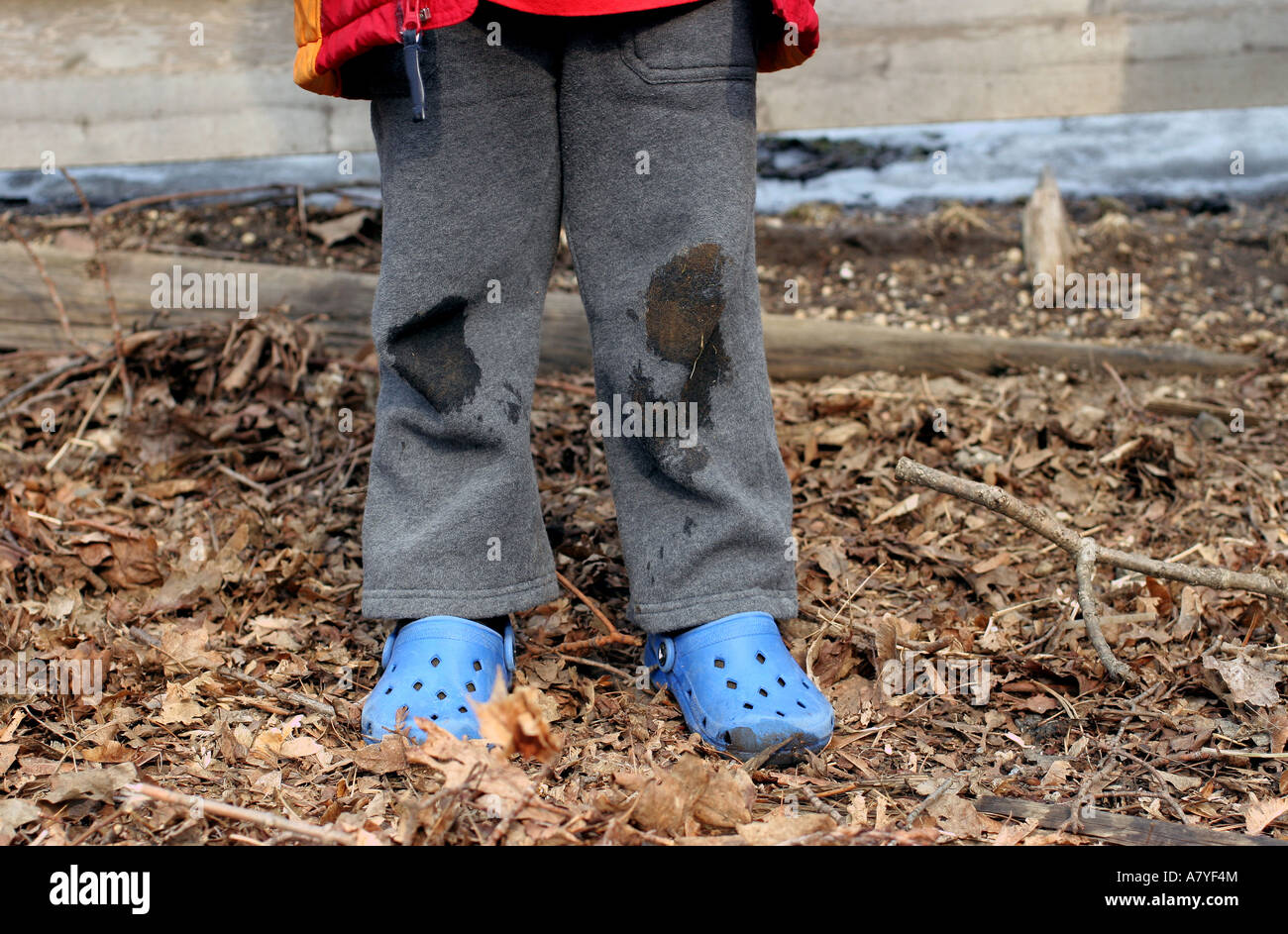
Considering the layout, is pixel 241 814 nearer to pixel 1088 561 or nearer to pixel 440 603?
pixel 440 603

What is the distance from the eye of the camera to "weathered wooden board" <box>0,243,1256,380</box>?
3098 millimetres

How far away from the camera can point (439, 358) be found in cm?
165

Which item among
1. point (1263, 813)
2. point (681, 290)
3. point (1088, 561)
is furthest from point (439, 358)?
point (1263, 813)

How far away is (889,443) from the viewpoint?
2725mm

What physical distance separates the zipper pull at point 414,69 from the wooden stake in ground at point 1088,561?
0.94m

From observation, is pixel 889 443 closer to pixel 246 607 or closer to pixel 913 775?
pixel 913 775

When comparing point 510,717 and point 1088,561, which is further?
point 1088,561

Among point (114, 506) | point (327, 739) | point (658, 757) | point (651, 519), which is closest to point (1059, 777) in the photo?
point (658, 757)

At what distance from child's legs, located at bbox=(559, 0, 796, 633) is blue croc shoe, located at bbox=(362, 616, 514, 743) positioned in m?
0.27

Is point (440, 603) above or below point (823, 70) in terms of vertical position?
below

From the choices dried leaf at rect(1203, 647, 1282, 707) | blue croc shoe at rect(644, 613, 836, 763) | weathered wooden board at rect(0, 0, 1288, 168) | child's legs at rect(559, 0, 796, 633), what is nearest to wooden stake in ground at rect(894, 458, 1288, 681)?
dried leaf at rect(1203, 647, 1282, 707)

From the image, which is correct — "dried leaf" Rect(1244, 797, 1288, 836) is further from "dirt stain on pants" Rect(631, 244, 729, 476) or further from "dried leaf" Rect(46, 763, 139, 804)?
"dried leaf" Rect(46, 763, 139, 804)

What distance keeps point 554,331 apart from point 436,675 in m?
1.62
